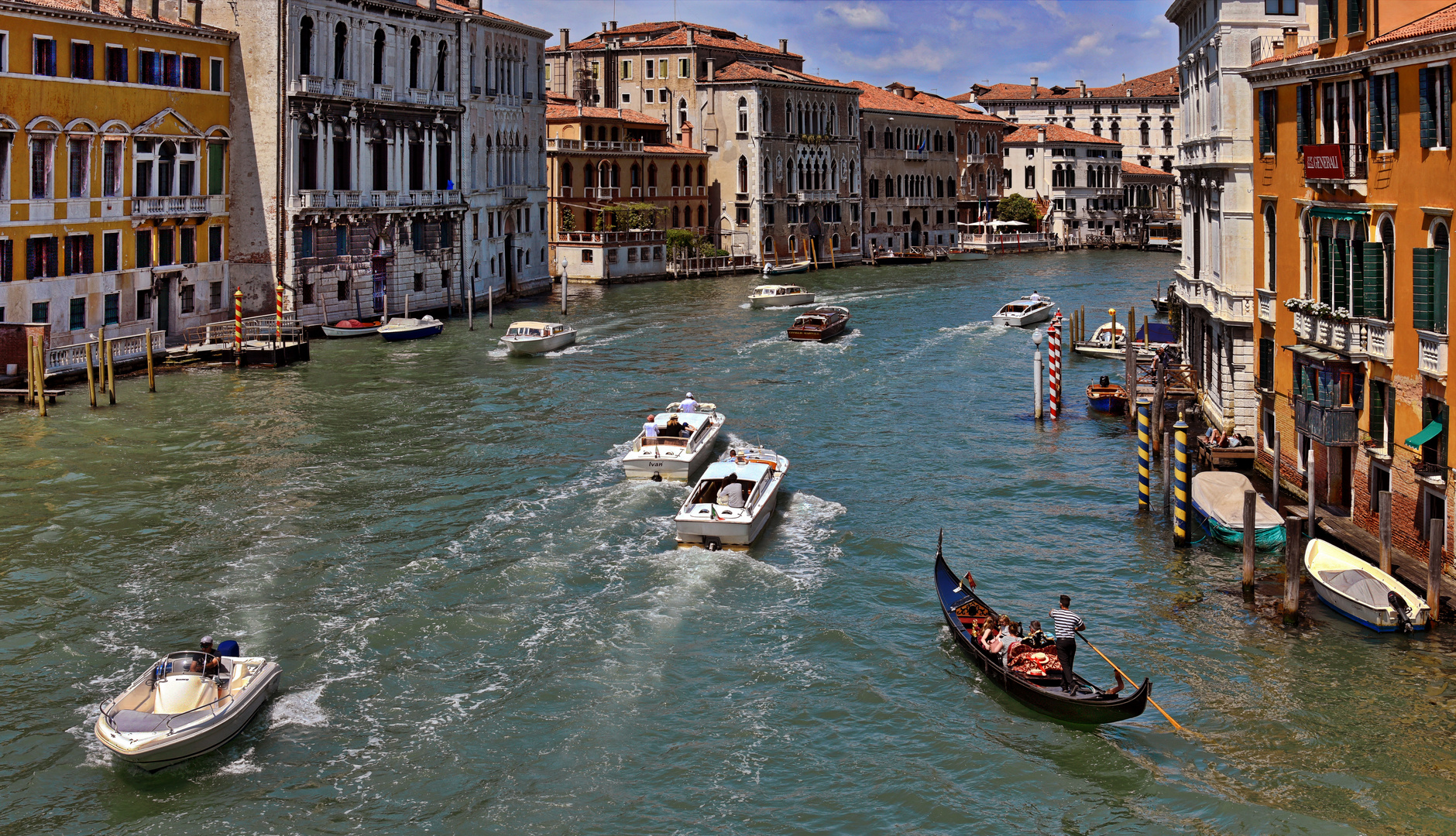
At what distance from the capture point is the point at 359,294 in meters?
51.2

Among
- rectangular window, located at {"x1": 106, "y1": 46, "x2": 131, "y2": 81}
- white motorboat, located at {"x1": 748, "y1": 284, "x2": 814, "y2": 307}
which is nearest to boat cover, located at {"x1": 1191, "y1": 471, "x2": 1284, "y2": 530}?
rectangular window, located at {"x1": 106, "y1": 46, "x2": 131, "y2": 81}

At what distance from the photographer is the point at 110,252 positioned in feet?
130

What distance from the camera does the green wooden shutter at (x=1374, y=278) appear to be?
68.3ft

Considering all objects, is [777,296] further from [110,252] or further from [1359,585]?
[1359,585]

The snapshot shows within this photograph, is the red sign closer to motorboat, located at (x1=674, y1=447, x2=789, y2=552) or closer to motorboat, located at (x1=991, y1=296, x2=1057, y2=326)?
motorboat, located at (x1=674, y1=447, x2=789, y2=552)

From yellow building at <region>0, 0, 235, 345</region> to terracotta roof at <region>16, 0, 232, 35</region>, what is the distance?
0.06 metres

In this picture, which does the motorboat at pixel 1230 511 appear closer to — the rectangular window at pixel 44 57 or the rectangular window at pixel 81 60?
the rectangular window at pixel 44 57

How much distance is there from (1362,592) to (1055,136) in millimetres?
95462

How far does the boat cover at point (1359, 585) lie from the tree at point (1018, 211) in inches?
3499

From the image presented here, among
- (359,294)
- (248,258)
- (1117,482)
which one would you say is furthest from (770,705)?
(359,294)

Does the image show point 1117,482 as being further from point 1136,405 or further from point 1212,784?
point 1212,784

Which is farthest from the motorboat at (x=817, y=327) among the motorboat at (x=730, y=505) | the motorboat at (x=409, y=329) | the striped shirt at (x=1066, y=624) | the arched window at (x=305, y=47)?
the striped shirt at (x=1066, y=624)

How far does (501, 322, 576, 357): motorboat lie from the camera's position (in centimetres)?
4425

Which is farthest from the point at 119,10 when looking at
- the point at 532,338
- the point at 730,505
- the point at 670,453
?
the point at 730,505
